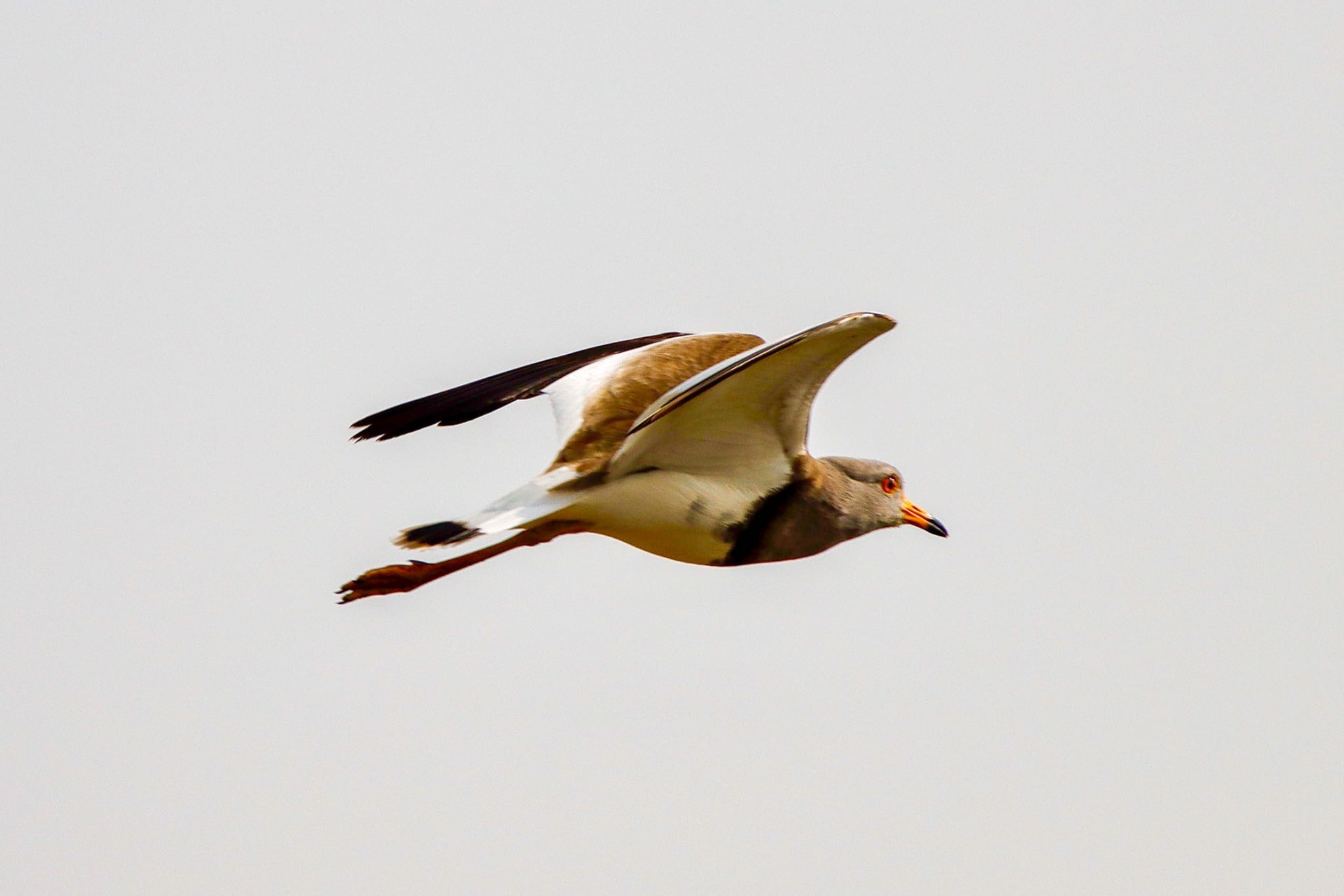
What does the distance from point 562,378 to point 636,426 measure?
260 cm

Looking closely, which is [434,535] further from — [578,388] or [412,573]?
[578,388]

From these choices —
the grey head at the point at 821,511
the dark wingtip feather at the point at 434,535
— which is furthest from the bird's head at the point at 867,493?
the dark wingtip feather at the point at 434,535

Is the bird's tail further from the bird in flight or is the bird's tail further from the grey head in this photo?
the grey head

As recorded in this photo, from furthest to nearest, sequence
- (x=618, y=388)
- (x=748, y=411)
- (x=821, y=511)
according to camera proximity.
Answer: (x=618, y=388), (x=821, y=511), (x=748, y=411)

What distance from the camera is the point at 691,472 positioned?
28.5ft

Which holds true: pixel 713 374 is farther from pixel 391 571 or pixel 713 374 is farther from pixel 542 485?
pixel 391 571

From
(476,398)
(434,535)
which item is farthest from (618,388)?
(434,535)

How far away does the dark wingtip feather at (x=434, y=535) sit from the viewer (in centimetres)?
807

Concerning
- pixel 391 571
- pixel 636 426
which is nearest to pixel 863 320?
pixel 636 426

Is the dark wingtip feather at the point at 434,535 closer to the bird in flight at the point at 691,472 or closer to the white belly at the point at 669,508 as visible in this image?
the bird in flight at the point at 691,472

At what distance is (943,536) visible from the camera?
32.9 feet

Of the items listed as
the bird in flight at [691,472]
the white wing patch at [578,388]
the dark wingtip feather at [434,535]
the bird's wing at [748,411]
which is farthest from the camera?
the white wing patch at [578,388]

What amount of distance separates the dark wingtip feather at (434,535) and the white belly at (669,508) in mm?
621

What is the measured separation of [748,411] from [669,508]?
74 cm
